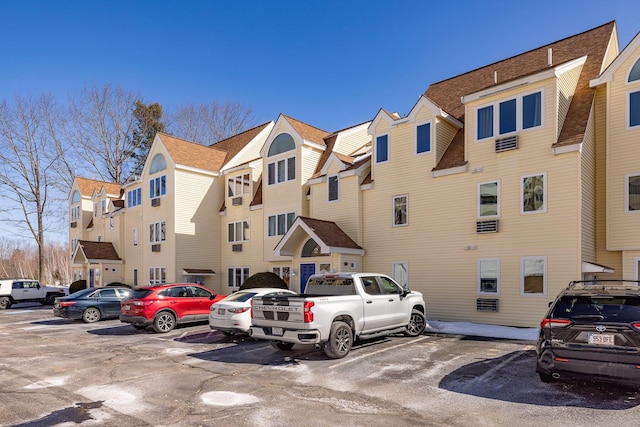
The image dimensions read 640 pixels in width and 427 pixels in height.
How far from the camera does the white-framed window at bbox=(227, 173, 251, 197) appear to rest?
2611 cm

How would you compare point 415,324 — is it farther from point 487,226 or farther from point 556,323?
point 556,323

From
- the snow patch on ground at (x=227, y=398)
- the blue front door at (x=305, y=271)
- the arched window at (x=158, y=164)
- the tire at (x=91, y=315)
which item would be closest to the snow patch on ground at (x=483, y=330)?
the blue front door at (x=305, y=271)

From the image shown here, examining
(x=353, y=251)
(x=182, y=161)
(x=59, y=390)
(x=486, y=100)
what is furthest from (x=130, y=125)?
(x=59, y=390)

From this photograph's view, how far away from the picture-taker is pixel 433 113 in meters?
17.6

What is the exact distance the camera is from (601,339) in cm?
651

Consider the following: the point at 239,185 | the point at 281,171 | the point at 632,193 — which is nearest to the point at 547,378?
the point at 632,193

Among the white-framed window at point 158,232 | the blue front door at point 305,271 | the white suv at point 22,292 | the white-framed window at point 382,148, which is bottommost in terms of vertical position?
the white suv at point 22,292

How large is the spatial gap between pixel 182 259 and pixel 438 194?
611 inches

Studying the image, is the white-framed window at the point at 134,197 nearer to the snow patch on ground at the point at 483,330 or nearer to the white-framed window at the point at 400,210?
the white-framed window at the point at 400,210

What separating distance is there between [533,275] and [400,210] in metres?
5.68

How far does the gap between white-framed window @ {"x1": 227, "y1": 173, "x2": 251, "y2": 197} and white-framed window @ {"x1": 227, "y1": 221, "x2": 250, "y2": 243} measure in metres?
1.80

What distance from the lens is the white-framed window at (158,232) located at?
26.8m

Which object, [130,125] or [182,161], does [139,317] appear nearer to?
[182,161]

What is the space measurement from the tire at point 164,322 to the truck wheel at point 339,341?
7204 millimetres
